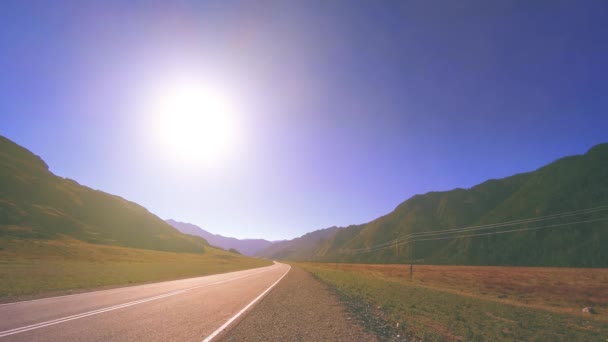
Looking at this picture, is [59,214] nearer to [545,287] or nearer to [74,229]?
[74,229]

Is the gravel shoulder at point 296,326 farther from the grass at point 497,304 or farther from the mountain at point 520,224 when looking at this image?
the mountain at point 520,224

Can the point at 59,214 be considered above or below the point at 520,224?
above

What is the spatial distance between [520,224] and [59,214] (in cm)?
15608

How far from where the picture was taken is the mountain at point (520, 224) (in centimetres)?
5959

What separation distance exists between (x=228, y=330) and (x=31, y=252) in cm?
7083

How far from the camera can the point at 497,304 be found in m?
23.0

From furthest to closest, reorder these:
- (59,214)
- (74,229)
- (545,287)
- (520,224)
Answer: (59,214) < (74,229) < (520,224) < (545,287)

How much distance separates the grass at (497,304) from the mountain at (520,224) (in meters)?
17.9

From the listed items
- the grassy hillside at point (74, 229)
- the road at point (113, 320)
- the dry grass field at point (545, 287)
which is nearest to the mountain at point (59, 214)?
the grassy hillside at point (74, 229)

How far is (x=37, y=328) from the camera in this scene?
8.15m

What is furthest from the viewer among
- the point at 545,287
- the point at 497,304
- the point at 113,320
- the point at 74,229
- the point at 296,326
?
the point at 74,229

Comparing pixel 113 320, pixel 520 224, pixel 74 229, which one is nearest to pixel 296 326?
pixel 113 320

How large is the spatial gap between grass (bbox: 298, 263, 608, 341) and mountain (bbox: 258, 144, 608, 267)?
17.9 meters

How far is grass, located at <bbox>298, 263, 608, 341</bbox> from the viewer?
39.4ft
